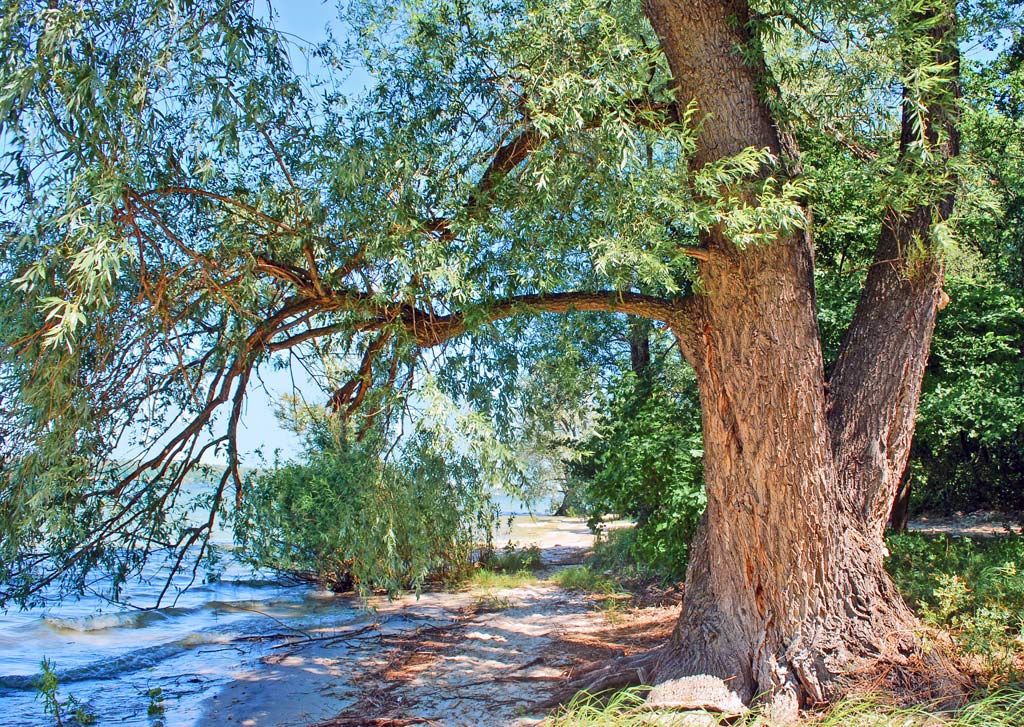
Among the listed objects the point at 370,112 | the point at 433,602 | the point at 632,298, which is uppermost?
the point at 370,112

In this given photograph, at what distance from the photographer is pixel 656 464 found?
27.6ft

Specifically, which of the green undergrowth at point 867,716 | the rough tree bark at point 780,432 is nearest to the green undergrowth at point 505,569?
the rough tree bark at point 780,432

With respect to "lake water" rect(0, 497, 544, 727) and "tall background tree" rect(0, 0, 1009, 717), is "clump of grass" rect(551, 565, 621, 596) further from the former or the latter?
"tall background tree" rect(0, 0, 1009, 717)

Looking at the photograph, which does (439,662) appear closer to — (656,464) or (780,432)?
(656,464)

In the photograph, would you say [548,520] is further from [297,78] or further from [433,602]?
[297,78]

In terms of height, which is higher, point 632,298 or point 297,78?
point 297,78

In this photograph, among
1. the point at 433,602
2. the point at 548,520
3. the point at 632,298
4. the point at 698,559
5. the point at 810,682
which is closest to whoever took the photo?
the point at 810,682

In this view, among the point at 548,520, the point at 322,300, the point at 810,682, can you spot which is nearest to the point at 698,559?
the point at 810,682

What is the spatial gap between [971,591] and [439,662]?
5.13 metres

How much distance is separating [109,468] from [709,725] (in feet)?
15.2

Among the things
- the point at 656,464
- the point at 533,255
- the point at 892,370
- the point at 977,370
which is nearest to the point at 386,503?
the point at 533,255

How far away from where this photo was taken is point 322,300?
573 centimetres

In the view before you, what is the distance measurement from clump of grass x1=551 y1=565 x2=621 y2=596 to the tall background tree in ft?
16.3

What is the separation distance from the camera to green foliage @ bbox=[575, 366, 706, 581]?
841cm
